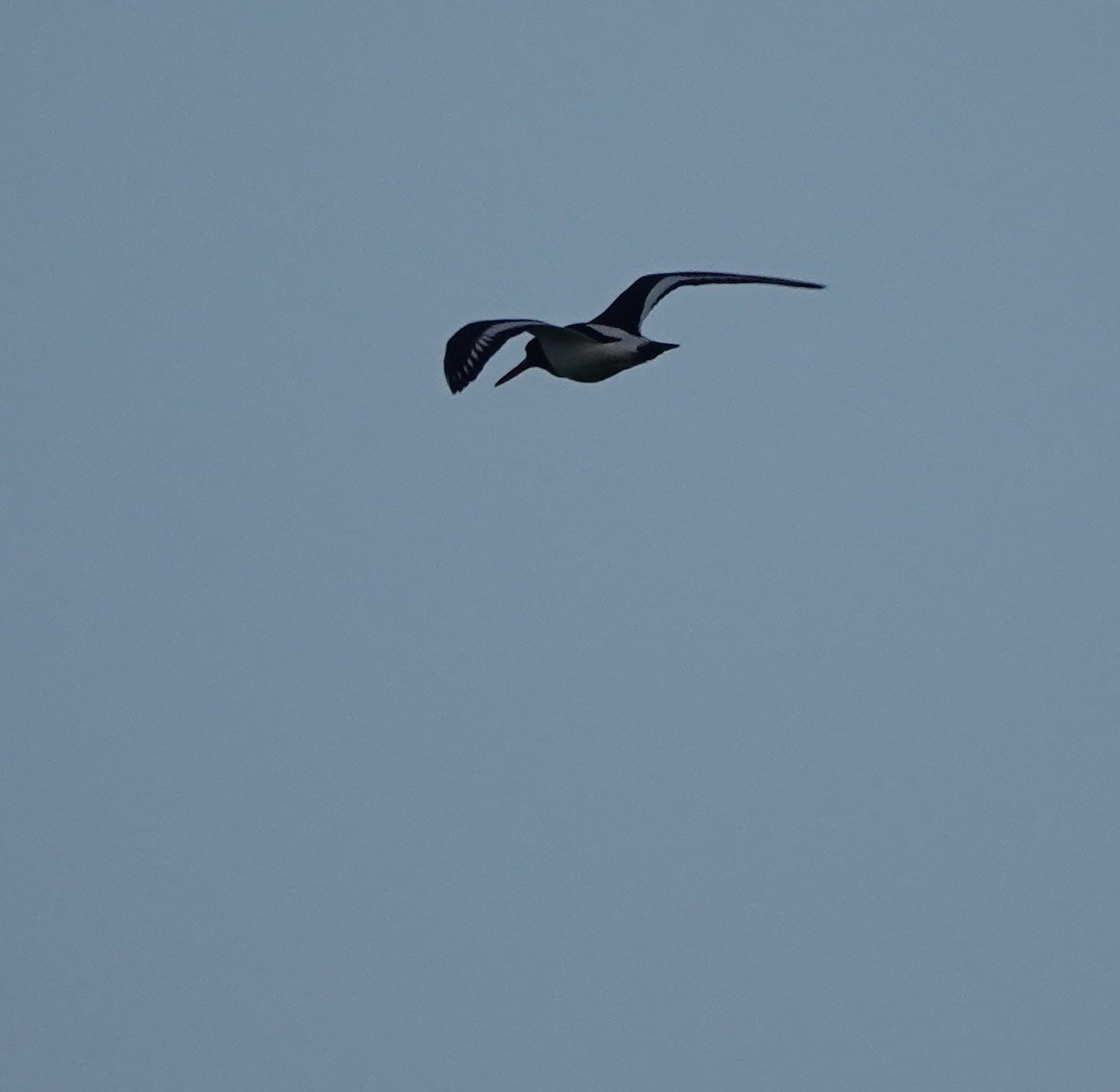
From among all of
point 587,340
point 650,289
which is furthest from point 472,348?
point 650,289

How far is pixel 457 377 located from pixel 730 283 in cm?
681

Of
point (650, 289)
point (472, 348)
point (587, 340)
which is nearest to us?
point (472, 348)

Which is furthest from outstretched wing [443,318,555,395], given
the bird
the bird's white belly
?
the bird's white belly

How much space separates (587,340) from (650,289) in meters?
2.59

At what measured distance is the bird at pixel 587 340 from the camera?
688 inches

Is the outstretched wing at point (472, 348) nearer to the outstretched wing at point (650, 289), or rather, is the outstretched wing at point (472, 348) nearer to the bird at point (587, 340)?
the bird at point (587, 340)

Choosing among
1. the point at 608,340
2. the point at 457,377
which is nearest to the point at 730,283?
the point at 608,340

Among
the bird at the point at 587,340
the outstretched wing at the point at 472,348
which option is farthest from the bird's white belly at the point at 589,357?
the outstretched wing at the point at 472,348

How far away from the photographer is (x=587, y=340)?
20.8 m

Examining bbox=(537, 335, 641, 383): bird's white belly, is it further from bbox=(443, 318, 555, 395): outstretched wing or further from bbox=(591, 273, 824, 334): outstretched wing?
bbox=(443, 318, 555, 395): outstretched wing

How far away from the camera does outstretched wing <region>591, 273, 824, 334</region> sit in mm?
22278

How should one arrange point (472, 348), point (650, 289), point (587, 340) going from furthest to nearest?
point (650, 289) < point (587, 340) < point (472, 348)

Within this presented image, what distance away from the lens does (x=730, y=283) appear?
2336cm

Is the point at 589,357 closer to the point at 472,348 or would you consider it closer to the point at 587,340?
the point at 587,340
